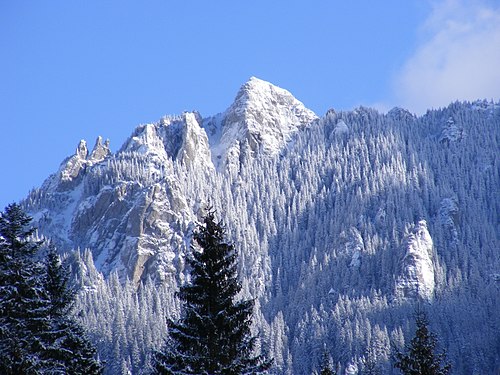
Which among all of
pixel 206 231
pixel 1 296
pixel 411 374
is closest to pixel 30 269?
pixel 1 296

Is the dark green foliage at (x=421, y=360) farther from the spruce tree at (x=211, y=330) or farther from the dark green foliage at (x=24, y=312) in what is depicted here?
the dark green foliage at (x=24, y=312)

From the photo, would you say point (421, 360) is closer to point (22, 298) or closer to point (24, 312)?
point (24, 312)

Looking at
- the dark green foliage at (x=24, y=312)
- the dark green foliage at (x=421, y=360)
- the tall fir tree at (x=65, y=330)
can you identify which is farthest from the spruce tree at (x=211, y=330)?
the dark green foliage at (x=421, y=360)

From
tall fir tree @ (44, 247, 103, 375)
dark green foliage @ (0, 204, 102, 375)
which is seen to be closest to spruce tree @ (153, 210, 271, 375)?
dark green foliage @ (0, 204, 102, 375)

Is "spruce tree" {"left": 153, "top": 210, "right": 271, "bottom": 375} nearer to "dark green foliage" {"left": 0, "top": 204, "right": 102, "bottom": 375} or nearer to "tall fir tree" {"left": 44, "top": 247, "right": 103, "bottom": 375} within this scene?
"dark green foliage" {"left": 0, "top": 204, "right": 102, "bottom": 375}

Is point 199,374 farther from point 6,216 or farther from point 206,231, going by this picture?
point 6,216

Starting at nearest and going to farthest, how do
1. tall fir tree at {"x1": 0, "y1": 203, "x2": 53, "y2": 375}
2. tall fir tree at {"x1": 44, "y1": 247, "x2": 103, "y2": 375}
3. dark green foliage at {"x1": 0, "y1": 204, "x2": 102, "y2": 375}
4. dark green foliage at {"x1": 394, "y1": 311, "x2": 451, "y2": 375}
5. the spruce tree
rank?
the spruce tree < dark green foliage at {"x1": 0, "y1": 204, "x2": 102, "y2": 375} < tall fir tree at {"x1": 0, "y1": 203, "x2": 53, "y2": 375} < tall fir tree at {"x1": 44, "y1": 247, "x2": 103, "y2": 375} < dark green foliage at {"x1": 394, "y1": 311, "x2": 451, "y2": 375}

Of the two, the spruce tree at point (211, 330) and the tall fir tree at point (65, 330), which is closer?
the spruce tree at point (211, 330)

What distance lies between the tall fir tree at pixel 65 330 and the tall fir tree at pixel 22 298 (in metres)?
0.84

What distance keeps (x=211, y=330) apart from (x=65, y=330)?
24.2 ft

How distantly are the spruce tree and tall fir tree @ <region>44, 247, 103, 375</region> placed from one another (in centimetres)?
548

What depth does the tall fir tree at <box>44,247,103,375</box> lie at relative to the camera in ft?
118

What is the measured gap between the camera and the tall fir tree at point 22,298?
1298 inches

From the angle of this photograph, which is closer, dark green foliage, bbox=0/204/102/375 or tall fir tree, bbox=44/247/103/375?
dark green foliage, bbox=0/204/102/375
